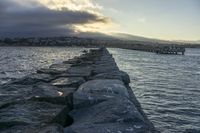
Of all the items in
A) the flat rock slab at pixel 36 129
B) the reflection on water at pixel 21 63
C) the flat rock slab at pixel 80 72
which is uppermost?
the flat rock slab at pixel 80 72

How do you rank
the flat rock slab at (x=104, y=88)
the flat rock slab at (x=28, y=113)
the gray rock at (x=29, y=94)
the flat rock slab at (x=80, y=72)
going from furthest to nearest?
the flat rock slab at (x=80, y=72)
the flat rock slab at (x=104, y=88)
the gray rock at (x=29, y=94)
the flat rock slab at (x=28, y=113)

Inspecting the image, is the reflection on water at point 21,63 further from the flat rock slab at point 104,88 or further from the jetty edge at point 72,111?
the jetty edge at point 72,111

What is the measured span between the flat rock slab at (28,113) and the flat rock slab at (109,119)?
0.36 m

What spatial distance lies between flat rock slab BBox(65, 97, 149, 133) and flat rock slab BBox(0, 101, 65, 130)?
357mm

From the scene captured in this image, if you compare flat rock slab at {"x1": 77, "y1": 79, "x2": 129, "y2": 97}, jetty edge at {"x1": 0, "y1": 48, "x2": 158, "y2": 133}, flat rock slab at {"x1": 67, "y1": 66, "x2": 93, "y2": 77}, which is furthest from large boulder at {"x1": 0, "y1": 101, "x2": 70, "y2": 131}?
flat rock slab at {"x1": 67, "y1": 66, "x2": 93, "y2": 77}

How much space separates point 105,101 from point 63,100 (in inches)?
32.9

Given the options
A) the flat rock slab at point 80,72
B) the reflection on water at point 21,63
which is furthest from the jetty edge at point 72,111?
the reflection on water at point 21,63

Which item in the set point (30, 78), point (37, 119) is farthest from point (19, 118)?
point (30, 78)

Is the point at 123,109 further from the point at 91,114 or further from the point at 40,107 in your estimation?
the point at 40,107

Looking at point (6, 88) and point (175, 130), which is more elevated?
point (6, 88)

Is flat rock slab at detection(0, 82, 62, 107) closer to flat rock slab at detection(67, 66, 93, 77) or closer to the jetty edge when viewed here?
the jetty edge

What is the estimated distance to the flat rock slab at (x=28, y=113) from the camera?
5039 millimetres

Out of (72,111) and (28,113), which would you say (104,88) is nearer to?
(72,111)

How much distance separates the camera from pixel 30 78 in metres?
9.29
